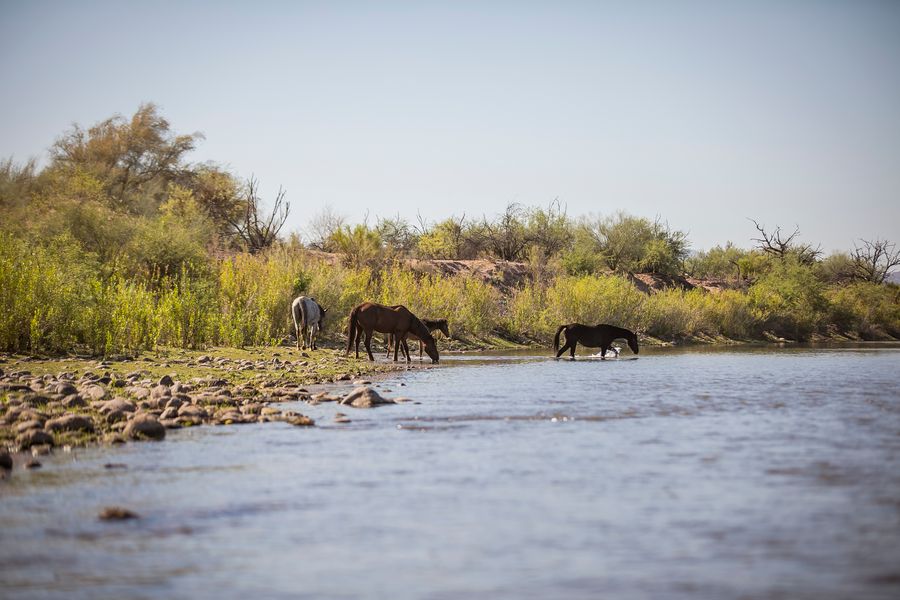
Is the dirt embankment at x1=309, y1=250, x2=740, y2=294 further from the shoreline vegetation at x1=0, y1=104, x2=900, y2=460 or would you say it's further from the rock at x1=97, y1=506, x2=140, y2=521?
the rock at x1=97, y1=506, x2=140, y2=521

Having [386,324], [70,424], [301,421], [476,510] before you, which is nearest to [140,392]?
[70,424]

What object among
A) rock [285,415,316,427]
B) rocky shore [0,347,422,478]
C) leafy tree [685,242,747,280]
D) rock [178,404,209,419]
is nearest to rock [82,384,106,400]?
rocky shore [0,347,422,478]

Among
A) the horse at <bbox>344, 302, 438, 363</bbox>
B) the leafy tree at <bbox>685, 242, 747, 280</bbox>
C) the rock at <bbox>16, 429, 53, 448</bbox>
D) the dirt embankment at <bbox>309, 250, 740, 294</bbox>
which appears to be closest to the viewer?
the rock at <bbox>16, 429, 53, 448</bbox>

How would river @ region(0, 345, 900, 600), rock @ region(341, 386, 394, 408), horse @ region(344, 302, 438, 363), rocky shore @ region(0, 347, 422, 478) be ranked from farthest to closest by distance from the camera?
horse @ region(344, 302, 438, 363) < rock @ region(341, 386, 394, 408) < rocky shore @ region(0, 347, 422, 478) < river @ region(0, 345, 900, 600)

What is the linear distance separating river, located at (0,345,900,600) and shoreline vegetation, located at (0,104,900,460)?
2.56 meters

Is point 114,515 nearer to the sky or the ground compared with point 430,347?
nearer to the ground

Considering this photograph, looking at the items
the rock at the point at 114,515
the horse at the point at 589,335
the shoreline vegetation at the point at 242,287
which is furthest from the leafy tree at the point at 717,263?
the rock at the point at 114,515

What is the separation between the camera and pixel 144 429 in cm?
1072

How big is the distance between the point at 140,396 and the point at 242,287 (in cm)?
1686

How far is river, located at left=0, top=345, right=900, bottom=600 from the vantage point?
218 inches

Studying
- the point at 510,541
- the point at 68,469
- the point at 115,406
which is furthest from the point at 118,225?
the point at 510,541

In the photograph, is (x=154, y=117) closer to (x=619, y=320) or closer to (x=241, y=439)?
(x=619, y=320)

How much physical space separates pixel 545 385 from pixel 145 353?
977 centimetres

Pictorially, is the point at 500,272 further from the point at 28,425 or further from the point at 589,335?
the point at 28,425
